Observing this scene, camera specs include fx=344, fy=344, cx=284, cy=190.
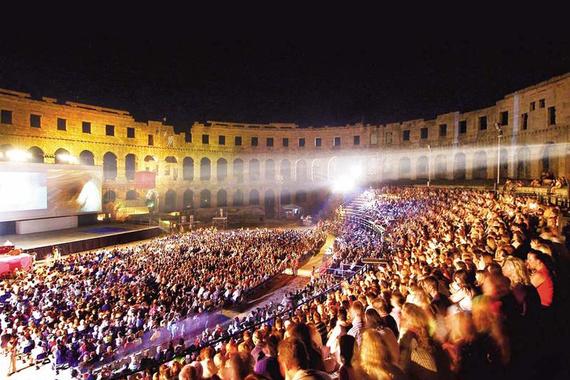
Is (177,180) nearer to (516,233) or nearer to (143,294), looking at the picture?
(143,294)

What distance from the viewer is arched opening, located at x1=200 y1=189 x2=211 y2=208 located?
1795 inches

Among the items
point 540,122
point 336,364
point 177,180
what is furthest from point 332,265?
point 177,180

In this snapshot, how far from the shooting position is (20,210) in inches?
936

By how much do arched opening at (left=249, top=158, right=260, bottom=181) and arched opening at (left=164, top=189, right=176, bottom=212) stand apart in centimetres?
1086

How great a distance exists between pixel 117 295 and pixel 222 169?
34.9m

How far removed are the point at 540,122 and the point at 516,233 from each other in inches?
927

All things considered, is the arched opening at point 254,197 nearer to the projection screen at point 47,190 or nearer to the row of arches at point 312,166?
the row of arches at point 312,166

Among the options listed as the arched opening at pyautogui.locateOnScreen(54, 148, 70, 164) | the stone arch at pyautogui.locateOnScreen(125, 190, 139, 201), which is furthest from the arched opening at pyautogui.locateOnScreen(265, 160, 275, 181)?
the arched opening at pyautogui.locateOnScreen(54, 148, 70, 164)

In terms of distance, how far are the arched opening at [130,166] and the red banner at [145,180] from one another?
1535 millimetres

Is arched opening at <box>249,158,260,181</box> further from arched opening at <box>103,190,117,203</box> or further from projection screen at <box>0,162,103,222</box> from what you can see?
projection screen at <box>0,162,103,222</box>

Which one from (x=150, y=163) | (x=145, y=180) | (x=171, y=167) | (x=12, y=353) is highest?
(x=150, y=163)

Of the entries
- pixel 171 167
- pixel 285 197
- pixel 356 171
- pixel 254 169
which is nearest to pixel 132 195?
pixel 171 167

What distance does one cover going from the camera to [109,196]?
36.9 metres

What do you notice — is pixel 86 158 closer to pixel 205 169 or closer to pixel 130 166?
pixel 130 166
